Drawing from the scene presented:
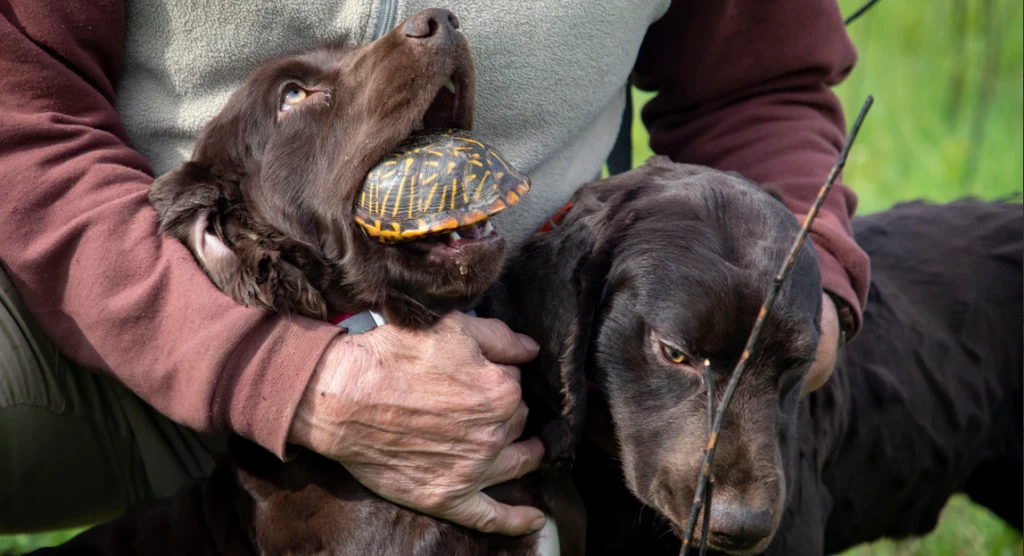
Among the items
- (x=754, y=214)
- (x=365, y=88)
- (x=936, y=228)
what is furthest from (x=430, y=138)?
(x=936, y=228)

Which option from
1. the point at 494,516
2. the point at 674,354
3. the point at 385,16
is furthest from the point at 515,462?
the point at 385,16

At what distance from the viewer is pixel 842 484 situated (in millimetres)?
3096

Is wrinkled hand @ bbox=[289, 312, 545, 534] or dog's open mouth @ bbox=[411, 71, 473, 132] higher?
dog's open mouth @ bbox=[411, 71, 473, 132]

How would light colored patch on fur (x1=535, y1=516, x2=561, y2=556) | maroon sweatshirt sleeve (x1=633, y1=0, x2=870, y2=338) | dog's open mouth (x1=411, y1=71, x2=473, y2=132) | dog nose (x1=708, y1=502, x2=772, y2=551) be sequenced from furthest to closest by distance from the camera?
maroon sweatshirt sleeve (x1=633, y1=0, x2=870, y2=338) < light colored patch on fur (x1=535, y1=516, x2=561, y2=556) < dog's open mouth (x1=411, y1=71, x2=473, y2=132) < dog nose (x1=708, y1=502, x2=772, y2=551)

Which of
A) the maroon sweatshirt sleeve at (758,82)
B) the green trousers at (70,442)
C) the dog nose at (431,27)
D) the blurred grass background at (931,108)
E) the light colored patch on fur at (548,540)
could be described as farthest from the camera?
the blurred grass background at (931,108)

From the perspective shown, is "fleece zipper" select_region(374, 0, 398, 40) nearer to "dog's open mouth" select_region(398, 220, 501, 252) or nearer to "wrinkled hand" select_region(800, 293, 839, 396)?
"dog's open mouth" select_region(398, 220, 501, 252)

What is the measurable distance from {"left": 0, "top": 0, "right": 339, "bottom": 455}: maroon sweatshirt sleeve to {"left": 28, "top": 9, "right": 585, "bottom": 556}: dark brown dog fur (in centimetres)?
9

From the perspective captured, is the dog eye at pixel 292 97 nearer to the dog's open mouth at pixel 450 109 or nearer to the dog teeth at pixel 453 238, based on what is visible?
the dog's open mouth at pixel 450 109

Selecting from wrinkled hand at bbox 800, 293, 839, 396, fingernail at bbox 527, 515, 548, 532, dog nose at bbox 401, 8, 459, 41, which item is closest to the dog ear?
dog nose at bbox 401, 8, 459, 41

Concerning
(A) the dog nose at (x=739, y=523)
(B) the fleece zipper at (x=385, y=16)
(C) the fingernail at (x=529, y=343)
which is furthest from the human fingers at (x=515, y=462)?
(B) the fleece zipper at (x=385, y=16)

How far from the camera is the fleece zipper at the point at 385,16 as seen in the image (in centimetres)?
243

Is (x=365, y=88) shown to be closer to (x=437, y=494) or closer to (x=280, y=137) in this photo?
(x=280, y=137)

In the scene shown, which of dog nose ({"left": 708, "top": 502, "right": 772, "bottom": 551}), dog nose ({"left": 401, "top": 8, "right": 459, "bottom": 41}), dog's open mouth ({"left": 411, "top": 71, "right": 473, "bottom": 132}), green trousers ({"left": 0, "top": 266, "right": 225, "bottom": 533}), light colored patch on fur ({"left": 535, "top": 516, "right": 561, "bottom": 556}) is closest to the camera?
dog nose ({"left": 708, "top": 502, "right": 772, "bottom": 551})

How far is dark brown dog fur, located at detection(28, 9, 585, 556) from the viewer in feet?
7.16
